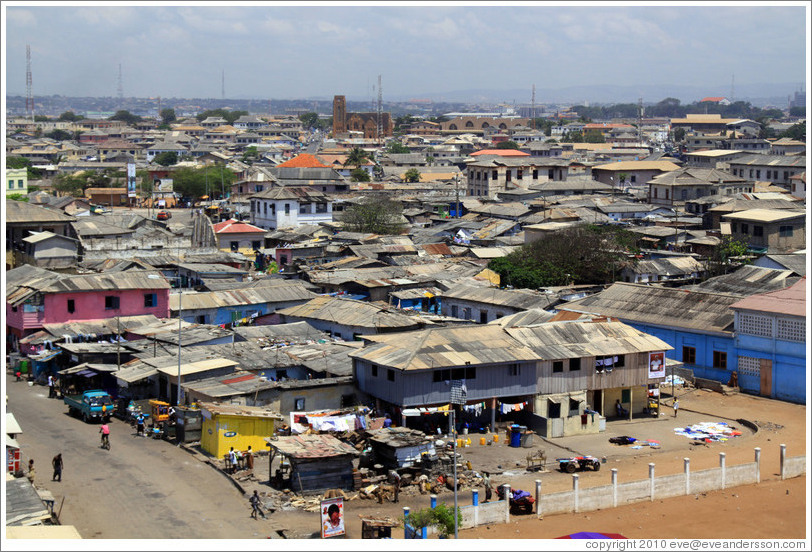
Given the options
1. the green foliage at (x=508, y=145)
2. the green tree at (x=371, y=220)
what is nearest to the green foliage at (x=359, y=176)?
the green tree at (x=371, y=220)

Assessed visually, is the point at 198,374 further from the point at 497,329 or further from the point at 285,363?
the point at 497,329

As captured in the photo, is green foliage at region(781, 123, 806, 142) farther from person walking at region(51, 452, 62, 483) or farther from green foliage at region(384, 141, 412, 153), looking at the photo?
person walking at region(51, 452, 62, 483)

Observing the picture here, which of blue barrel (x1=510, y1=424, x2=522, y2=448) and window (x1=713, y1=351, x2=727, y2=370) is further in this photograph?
window (x1=713, y1=351, x2=727, y2=370)

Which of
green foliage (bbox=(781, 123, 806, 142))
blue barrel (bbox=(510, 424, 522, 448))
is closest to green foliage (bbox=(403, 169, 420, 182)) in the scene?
green foliage (bbox=(781, 123, 806, 142))

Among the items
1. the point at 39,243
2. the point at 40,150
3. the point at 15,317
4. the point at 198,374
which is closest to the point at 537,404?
the point at 198,374

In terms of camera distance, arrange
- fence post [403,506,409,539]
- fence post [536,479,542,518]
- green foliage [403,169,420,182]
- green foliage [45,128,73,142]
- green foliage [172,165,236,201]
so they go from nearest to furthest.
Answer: fence post [403,506,409,539], fence post [536,479,542,518], green foliage [172,165,236,201], green foliage [403,169,420,182], green foliage [45,128,73,142]

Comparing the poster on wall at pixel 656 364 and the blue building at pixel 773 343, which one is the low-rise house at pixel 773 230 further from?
the poster on wall at pixel 656 364
